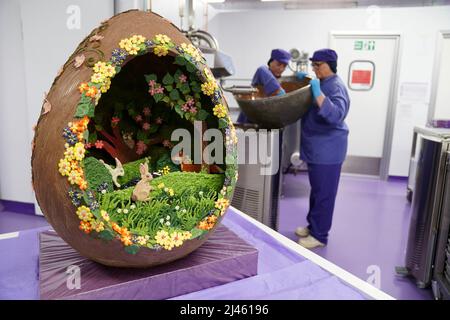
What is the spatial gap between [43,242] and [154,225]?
39 cm

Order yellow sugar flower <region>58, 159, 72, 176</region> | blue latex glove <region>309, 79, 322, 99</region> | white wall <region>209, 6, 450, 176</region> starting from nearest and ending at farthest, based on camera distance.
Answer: yellow sugar flower <region>58, 159, 72, 176</region> → blue latex glove <region>309, 79, 322, 99</region> → white wall <region>209, 6, 450, 176</region>

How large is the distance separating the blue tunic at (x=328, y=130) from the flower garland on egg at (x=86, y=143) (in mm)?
1441

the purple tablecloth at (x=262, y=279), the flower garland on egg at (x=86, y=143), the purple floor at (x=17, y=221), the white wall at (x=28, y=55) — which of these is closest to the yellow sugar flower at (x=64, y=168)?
the flower garland on egg at (x=86, y=143)

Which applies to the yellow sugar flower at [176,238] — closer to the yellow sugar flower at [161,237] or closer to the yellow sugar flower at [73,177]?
the yellow sugar flower at [161,237]

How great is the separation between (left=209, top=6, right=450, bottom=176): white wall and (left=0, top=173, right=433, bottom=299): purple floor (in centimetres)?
82

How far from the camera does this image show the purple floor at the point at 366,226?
2.06 meters

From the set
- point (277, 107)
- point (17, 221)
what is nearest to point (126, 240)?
point (277, 107)

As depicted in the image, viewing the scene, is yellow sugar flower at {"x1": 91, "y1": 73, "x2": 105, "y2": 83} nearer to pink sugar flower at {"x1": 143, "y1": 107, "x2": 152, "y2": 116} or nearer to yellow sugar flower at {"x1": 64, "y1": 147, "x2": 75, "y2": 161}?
yellow sugar flower at {"x1": 64, "y1": 147, "x2": 75, "y2": 161}

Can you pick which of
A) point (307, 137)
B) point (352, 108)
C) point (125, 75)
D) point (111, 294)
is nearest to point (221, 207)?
point (111, 294)

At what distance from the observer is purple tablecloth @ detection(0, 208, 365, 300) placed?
35.6 inches

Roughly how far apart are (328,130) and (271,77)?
526mm

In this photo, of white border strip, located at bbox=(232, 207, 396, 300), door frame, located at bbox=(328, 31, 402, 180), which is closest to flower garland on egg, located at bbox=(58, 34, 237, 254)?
white border strip, located at bbox=(232, 207, 396, 300)
